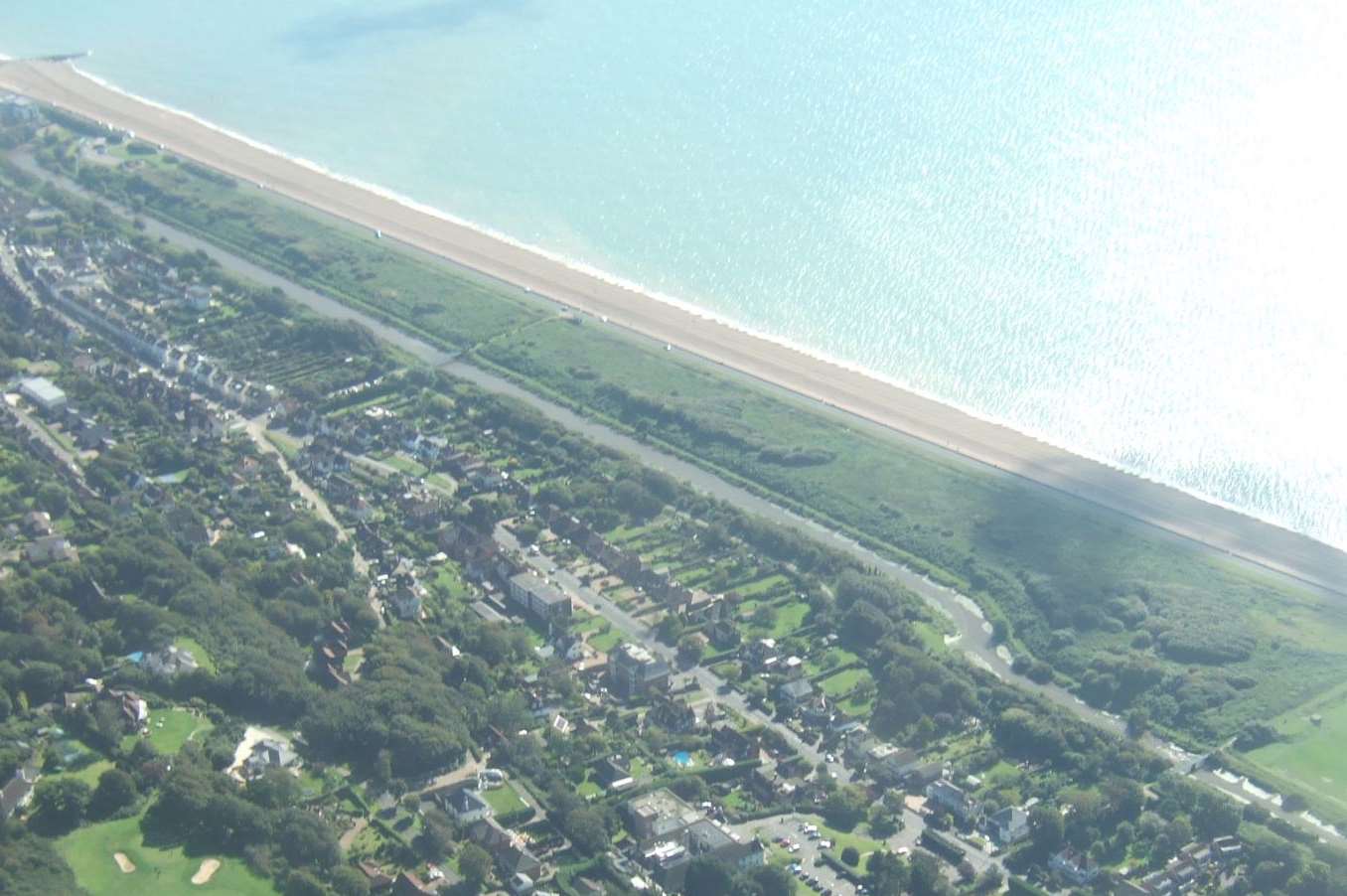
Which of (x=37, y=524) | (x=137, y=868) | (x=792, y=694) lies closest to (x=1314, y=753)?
(x=792, y=694)

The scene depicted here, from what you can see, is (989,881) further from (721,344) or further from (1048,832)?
(721,344)

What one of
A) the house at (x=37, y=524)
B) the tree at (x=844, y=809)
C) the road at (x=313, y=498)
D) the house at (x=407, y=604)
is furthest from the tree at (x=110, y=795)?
the tree at (x=844, y=809)

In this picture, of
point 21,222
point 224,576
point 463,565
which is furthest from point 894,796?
point 21,222

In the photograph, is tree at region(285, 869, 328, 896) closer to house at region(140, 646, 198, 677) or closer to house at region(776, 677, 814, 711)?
house at region(140, 646, 198, 677)

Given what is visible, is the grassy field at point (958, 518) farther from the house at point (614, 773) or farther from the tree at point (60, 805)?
the tree at point (60, 805)

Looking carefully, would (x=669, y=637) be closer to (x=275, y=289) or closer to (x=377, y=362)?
(x=377, y=362)

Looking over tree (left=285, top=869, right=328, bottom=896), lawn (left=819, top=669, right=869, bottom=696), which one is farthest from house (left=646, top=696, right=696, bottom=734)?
tree (left=285, top=869, right=328, bottom=896)

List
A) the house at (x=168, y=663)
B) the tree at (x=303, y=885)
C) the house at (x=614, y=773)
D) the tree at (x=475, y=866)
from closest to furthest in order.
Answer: the tree at (x=303, y=885) < the tree at (x=475, y=866) < the house at (x=614, y=773) < the house at (x=168, y=663)
